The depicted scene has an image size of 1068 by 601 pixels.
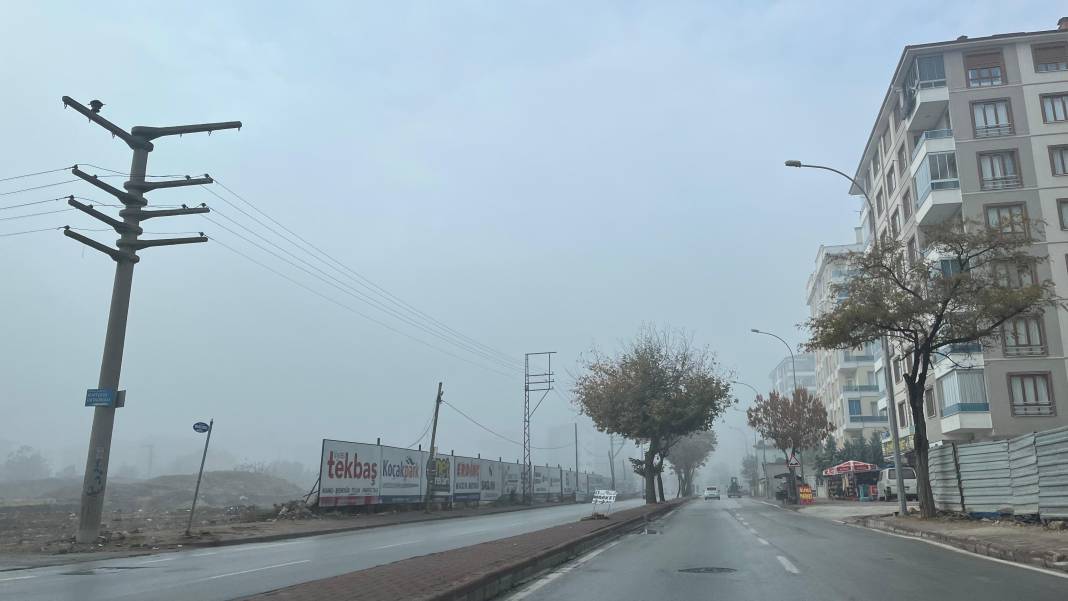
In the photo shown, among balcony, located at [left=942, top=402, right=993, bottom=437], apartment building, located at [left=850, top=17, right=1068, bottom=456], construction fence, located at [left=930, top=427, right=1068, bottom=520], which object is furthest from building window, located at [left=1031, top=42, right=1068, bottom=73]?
construction fence, located at [left=930, top=427, right=1068, bottom=520]

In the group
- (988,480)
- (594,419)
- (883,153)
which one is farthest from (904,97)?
(988,480)

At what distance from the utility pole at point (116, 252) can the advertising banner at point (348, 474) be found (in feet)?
35.1

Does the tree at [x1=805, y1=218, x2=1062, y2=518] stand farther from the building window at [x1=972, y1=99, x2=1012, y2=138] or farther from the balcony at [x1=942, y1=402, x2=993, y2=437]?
the building window at [x1=972, y1=99, x2=1012, y2=138]

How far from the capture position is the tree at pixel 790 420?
52750 mm

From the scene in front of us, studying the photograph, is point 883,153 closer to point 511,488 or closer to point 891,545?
point 511,488

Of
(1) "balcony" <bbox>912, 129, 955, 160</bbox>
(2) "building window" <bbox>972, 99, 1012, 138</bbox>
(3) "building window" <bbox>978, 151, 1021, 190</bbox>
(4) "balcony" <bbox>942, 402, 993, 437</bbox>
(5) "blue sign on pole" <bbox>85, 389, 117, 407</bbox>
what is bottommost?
(5) "blue sign on pole" <bbox>85, 389, 117, 407</bbox>

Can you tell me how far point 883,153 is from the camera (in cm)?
5125

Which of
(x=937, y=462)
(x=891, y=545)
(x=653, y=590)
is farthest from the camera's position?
(x=937, y=462)

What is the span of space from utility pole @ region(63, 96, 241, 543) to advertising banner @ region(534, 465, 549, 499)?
4319 centimetres

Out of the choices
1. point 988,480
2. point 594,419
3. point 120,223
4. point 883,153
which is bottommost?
point 988,480

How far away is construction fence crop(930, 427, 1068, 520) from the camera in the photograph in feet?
51.9

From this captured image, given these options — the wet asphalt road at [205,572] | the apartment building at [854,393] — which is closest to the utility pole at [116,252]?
the wet asphalt road at [205,572]

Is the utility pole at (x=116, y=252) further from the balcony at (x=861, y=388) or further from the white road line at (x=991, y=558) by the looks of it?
the balcony at (x=861, y=388)

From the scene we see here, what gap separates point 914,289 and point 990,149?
23.2 metres
